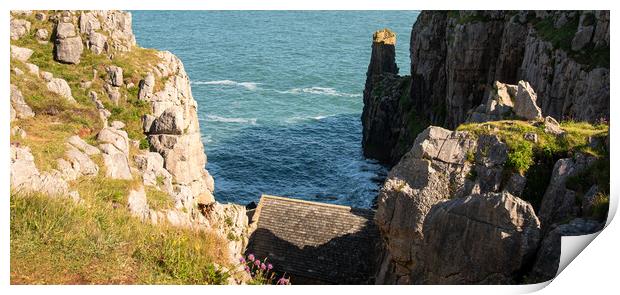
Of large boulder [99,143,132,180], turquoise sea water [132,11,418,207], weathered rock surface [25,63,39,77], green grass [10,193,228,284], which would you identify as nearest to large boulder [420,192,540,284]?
green grass [10,193,228,284]

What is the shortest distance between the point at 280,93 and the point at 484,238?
315ft

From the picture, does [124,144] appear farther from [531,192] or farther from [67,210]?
[531,192]

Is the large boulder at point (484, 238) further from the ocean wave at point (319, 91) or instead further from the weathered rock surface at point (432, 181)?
the ocean wave at point (319, 91)

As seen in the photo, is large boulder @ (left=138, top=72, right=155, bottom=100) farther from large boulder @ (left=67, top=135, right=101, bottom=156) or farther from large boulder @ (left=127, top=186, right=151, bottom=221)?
large boulder @ (left=127, top=186, right=151, bottom=221)

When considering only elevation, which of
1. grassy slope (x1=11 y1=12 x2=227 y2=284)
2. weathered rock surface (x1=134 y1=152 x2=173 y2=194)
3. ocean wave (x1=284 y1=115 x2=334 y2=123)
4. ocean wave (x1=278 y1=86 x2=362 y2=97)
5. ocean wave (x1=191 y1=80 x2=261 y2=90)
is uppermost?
grassy slope (x1=11 y1=12 x2=227 y2=284)

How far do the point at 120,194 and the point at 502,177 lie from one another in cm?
1448

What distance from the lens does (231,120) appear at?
98.4m

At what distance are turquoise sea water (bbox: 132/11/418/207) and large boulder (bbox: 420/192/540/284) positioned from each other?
4789 centimetres

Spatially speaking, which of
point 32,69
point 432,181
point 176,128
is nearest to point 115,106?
point 176,128

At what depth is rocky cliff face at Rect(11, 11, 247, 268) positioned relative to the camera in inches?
1147

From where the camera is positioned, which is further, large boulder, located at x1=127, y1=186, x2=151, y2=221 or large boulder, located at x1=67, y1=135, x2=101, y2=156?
large boulder, located at x1=67, y1=135, x2=101, y2=156

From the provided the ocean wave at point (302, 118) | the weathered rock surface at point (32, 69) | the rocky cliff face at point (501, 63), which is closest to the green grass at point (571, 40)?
the rocky cliff face at point (501, 63)

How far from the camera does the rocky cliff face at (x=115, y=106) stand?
2914cm

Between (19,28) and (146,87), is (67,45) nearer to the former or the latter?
(19,28)
